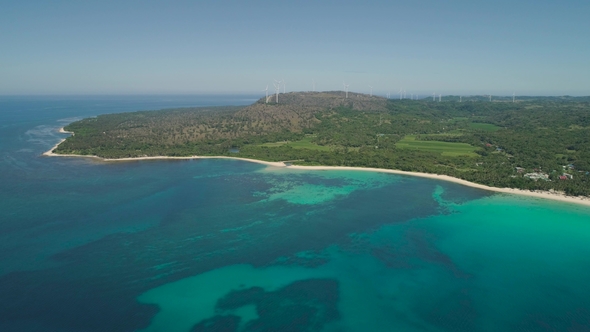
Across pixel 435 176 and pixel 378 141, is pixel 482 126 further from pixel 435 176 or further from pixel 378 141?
pixel 435 176

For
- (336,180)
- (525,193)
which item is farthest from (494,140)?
(336,180)

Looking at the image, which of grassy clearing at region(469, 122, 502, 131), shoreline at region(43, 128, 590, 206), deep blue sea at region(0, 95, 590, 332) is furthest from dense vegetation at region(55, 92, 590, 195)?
deep blue sea at region(0, 95, 590, 332)

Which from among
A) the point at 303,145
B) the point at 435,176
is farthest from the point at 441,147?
the point at 303,145

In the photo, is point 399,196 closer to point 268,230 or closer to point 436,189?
point 436,189

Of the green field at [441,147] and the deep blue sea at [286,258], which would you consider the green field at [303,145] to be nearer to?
the green field at [441,147]

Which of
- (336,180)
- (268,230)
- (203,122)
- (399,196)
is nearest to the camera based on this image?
(268,230)

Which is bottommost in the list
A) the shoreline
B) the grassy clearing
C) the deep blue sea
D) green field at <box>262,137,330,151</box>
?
the deep blue sea

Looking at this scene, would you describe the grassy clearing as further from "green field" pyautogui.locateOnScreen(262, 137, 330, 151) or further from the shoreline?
the shoreline
